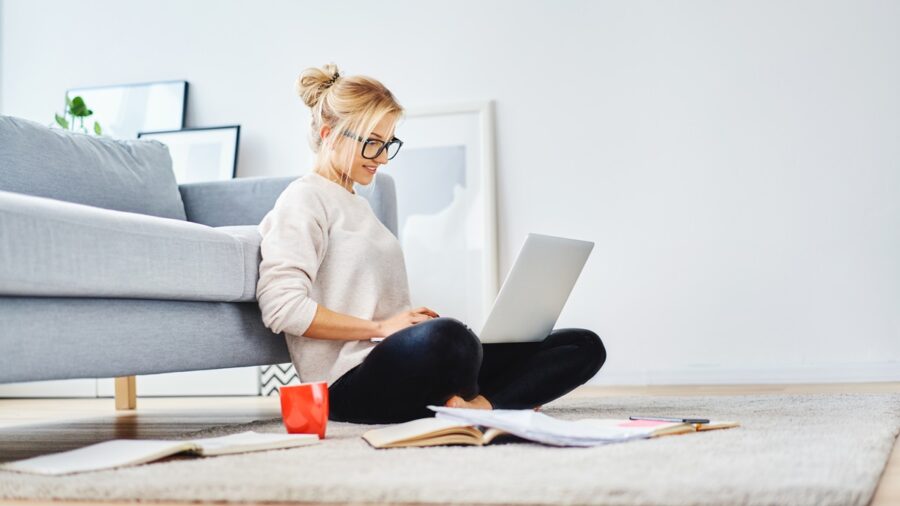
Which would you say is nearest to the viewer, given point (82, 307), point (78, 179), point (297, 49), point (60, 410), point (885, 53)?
point (82, 307)

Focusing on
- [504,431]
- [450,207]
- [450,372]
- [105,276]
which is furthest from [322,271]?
[450,207]

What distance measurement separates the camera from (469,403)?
1876 millimetres

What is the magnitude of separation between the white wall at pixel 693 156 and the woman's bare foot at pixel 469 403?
1.69 metres

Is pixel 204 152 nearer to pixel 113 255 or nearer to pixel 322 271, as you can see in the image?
pixel 322 271

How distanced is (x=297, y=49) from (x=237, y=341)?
2.29 meters

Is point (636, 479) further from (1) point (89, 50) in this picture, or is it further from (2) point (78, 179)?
(1) point (89, 50)

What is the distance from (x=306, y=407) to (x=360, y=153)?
0.57 meters

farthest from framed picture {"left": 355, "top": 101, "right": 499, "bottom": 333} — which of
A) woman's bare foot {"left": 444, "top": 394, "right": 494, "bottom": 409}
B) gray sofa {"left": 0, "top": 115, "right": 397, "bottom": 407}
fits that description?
woman's bare foot {"left": 444, "top": 394, "right": 494, "bottom": 409}

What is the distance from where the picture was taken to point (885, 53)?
3.40m

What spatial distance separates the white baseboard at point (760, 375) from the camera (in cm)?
330

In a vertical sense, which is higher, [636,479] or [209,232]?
[209,232]

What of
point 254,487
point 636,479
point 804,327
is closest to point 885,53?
point 804,327

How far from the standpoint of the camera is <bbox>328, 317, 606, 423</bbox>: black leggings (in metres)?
1.69

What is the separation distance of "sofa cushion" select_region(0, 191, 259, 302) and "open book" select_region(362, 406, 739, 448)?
47 centimetres
